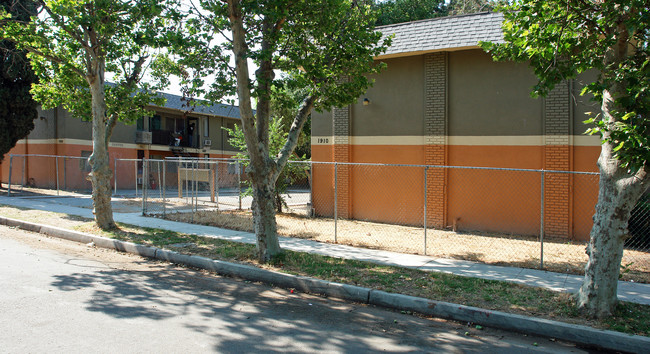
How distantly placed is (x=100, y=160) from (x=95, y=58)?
244 centimetres

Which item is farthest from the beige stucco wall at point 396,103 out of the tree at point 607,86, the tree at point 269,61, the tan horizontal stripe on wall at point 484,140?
the tree at point 607,86

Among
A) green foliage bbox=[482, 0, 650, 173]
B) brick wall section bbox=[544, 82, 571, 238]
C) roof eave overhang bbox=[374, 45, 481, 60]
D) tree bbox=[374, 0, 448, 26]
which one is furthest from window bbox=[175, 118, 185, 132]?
green foliage bbox=[482, 0, 650, 173]

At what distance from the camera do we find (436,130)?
43.4 feet

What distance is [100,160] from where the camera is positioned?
11164mm

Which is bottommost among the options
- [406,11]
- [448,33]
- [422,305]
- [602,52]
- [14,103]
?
[422,305]

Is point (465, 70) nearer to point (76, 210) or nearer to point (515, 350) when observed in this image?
point (515, 350)

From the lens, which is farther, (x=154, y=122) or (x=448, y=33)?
(x=154, y=122)

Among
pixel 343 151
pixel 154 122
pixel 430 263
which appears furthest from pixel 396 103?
pixel 154 122

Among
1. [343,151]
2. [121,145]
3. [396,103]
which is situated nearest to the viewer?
[396,103]

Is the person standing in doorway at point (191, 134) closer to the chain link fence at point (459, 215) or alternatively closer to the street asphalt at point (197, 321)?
the chain link fence at point (459, 215)

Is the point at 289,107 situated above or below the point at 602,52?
below

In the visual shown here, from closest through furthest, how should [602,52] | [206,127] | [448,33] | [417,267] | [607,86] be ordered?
1. [607,86]
2. [602,52]
3. [417,267]
4. [448,33]
5. [206,127]

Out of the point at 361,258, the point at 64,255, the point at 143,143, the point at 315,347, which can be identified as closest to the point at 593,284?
the point at 315,347

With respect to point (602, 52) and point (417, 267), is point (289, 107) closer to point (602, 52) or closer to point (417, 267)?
point (417, 267)
